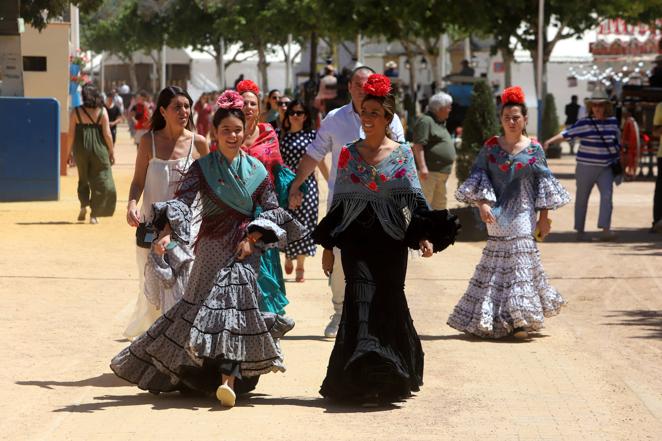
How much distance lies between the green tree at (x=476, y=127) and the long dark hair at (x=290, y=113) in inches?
218

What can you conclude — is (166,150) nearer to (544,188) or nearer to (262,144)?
(262,144)

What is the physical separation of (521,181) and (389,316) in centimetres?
303

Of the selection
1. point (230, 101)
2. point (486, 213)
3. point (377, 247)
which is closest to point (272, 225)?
point (377, 247)

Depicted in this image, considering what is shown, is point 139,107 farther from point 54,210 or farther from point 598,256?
point 598,256

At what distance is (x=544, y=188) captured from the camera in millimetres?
10656

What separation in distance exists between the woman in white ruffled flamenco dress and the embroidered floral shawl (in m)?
2.60

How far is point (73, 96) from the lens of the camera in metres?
32.8

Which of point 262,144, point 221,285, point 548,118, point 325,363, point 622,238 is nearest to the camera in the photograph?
point 221,285

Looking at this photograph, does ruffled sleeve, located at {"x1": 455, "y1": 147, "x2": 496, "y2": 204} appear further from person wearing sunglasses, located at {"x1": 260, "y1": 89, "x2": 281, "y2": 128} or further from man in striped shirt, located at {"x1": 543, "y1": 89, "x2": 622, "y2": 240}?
man in striped shirt, located at {"x1": 543, "y1": 89, "x2": 622, "y2": 240}

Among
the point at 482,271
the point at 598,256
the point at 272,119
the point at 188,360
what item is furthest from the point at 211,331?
the point at 598,256

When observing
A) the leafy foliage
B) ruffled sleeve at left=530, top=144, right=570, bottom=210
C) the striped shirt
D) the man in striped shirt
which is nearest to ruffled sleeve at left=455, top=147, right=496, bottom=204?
ruffled sleeve at left=530, top=144, right=570, bottom=210

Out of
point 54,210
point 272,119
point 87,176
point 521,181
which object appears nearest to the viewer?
point 521,181

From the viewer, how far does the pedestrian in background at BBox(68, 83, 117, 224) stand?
1850 cm

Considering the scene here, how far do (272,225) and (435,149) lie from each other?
28.8ft
